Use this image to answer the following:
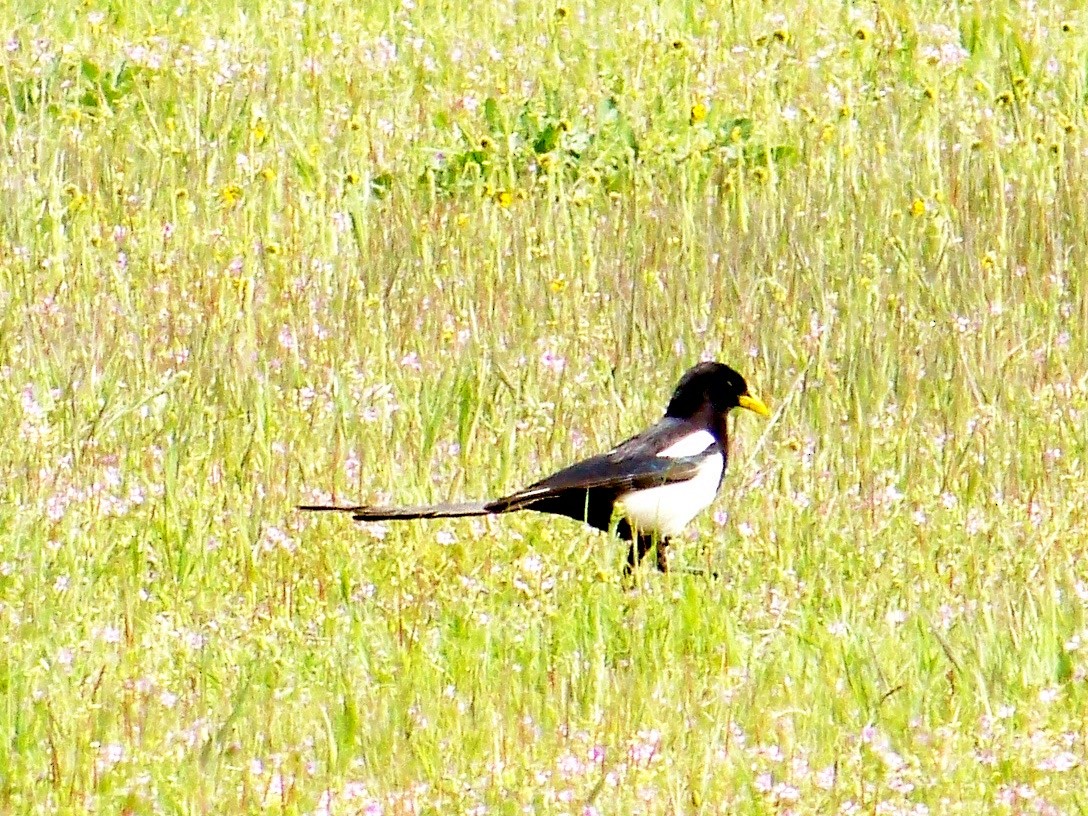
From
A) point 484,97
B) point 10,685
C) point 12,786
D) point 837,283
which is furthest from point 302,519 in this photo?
point 484,97

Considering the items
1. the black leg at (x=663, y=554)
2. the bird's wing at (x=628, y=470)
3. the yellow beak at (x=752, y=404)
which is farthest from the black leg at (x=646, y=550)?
the yellow beak at (x=752, y=404)

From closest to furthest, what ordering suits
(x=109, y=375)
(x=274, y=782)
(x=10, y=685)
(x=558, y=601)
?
(x=274, y=782)
(x=10, y=685)
(x=558, y=601)
(x=109, y=375)

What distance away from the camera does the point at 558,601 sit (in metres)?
4.79

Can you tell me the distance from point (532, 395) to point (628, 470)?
0.61 meters

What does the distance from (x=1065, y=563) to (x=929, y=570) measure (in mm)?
293

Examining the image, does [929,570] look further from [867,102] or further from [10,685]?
[867,102]

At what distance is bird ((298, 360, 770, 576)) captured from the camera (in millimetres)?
5207

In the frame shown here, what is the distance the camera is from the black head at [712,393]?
5859 millimetres

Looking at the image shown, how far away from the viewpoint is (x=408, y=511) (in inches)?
202

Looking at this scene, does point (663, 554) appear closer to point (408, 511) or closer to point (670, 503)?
point (670, 503)

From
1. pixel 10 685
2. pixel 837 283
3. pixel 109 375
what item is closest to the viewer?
pixel 10 685

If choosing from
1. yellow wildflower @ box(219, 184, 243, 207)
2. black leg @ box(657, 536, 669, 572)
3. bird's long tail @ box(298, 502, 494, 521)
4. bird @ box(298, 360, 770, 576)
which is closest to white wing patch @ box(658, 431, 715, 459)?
bird @ box(298, 360, 770, 576)

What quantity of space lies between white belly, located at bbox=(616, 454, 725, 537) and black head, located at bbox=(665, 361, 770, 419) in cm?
36

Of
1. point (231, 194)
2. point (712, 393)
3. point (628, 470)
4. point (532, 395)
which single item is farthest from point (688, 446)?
point (231, 194)
